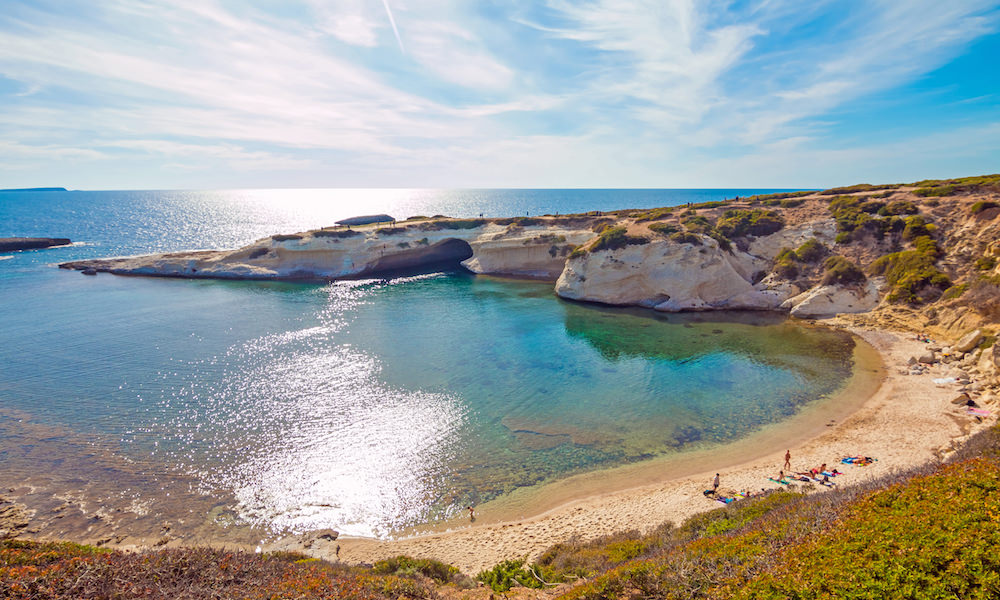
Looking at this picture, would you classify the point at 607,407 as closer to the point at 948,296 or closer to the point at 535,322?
the point at 535,322

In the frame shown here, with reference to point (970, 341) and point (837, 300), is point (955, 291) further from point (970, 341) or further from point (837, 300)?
point (970, 341)

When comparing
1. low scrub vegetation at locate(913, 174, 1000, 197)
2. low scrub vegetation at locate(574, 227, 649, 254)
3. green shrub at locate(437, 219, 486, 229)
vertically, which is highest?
low scrub vegetation at locate(913, 174, 1000, 197)

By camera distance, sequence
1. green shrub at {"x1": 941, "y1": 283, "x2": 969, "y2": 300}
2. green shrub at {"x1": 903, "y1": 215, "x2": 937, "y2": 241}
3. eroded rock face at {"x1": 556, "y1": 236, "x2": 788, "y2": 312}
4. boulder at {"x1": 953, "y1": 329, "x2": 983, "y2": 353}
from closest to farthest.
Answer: boulder at {"x1": 953, "y1": 329, "x2": 983, "y2": 353} → green shrub at {"x1": 941, "y1": 283, "x2": 969, "y2": 300} → green shrub at {"x1": 903, "y1": 215, "x2": 937, "y2": 241} → eroded rock face at {"x1": 556, "y1": 236, "x2": 788, "y2": 312}

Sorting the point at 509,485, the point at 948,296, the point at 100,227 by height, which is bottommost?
the point at 509,485

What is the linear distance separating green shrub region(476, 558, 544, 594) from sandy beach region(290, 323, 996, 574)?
53.4 inches

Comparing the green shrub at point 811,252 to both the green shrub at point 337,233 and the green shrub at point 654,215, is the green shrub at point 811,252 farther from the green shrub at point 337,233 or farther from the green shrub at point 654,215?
the green shrub at point 337,233

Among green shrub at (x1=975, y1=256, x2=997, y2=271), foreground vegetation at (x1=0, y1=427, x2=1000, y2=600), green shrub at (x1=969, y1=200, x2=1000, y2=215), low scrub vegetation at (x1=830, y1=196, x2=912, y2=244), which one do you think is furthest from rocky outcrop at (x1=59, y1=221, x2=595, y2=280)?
foreground vegetation at (x1=0, y1=427, x2=1000, y2=600)

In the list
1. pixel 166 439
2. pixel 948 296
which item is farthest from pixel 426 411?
pixel 948 296

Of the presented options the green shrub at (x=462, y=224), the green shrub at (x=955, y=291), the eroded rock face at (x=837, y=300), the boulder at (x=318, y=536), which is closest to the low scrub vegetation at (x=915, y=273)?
the green shrub at (x=955, y=291)

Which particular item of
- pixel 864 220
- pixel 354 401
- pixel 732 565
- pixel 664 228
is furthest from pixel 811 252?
pixel 732 565

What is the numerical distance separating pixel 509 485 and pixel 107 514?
1440 centimetres

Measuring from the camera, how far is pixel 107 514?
1514 cm

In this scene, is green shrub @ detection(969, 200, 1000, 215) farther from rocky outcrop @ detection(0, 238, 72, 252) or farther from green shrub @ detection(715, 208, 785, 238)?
rocky outcrop @ detection(0, 238, 72, 252)

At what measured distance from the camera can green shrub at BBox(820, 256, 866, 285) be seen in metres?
37.1
